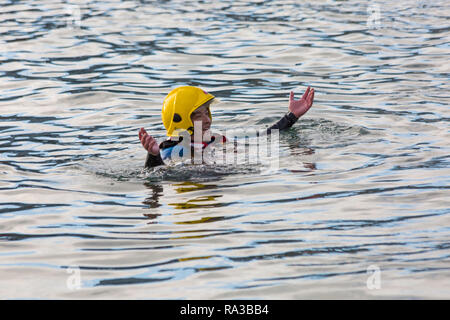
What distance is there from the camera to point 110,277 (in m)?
5.82

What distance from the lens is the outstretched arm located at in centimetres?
1024

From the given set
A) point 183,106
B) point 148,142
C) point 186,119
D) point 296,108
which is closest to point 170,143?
point 186,119

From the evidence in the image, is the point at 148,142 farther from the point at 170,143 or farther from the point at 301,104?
the point at 301,104

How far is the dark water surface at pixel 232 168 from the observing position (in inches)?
228

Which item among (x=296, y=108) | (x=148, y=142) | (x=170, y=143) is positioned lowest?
(x=170, y=143)

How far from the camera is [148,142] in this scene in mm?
7863

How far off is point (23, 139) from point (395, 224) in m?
6.36

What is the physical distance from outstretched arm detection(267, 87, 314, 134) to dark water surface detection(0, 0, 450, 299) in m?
0.20

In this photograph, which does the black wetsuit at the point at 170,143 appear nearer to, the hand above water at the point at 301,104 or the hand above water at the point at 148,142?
the hand above water at the point at 301,104

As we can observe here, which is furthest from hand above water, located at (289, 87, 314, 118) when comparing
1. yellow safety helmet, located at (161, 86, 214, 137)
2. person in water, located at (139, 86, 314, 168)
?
yellow safety helmet, located at (161, 86, 214, 137)

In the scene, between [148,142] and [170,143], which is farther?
[170,143]

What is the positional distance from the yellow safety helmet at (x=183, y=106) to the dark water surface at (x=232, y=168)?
2.02 ft

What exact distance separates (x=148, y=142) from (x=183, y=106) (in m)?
1.25

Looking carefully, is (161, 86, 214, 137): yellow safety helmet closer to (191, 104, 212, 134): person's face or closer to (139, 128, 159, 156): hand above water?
(191, 104, 212, 134): person's face
